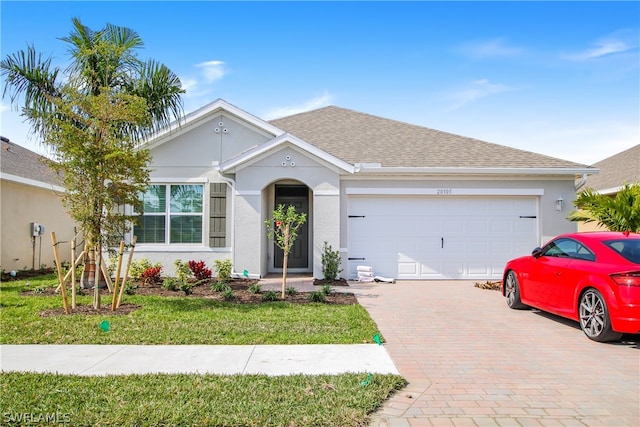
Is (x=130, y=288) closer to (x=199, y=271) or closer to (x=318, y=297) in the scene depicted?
(x=199, y=271)

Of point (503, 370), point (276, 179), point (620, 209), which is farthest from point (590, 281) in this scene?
point (276, 179)

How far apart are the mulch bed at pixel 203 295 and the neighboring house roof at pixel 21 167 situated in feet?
17.6

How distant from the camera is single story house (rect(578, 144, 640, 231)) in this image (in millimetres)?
15281

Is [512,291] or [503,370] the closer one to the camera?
[503,370]

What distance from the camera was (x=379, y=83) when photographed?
1394cm

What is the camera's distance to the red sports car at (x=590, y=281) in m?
5.51

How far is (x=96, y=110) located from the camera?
7.54 m

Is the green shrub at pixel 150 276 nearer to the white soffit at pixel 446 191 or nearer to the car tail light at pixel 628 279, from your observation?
Result: the white soffit at pixel 446 191

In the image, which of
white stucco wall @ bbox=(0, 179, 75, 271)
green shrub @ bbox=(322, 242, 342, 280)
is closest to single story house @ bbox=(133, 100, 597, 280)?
green shrub @ bbox=(322, 242, 342, 280)

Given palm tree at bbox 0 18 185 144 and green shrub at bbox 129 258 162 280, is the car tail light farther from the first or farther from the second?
green shrub at bbox 129 258 162 280

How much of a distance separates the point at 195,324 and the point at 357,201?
682 cm

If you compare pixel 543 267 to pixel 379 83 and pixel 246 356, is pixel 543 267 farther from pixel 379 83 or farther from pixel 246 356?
pixel 379 83

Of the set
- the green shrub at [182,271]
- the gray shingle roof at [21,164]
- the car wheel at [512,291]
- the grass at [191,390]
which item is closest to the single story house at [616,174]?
the car wheel at [512,291]

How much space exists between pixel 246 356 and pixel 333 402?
1.77 metres
